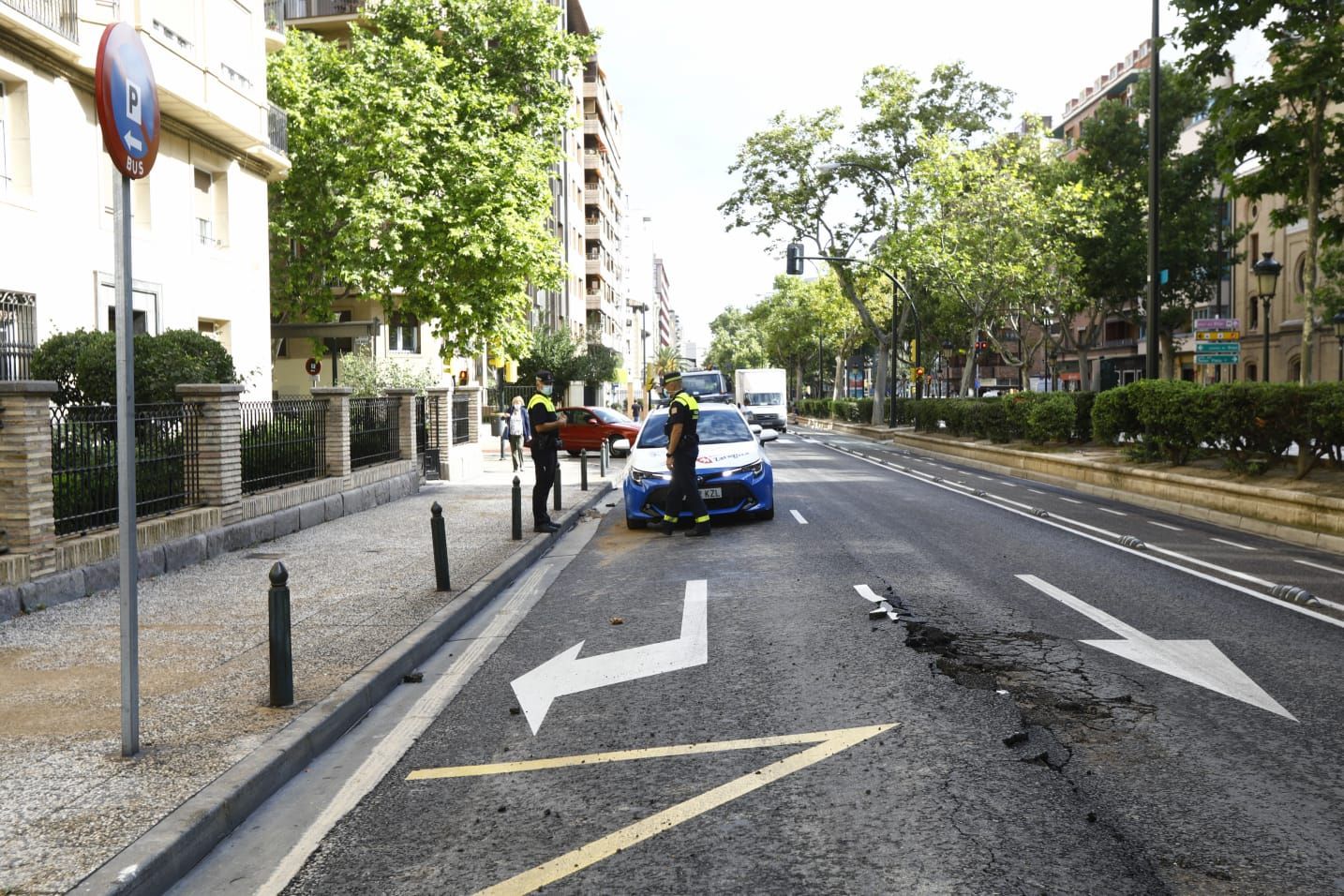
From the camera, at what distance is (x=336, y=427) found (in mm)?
15742

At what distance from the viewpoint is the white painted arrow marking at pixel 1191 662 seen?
18.5ft

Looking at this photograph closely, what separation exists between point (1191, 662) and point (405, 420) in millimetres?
15293

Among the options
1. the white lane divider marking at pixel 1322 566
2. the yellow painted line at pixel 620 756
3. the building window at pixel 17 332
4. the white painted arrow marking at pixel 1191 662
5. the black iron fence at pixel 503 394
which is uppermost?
the building window at pixel 17 332

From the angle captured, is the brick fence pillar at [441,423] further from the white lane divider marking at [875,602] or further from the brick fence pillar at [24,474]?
the white lane divider marking at [875,602]

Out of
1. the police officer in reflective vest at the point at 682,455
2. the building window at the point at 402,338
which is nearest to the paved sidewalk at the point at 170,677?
the police officer in reflective vest at the point at 682,455

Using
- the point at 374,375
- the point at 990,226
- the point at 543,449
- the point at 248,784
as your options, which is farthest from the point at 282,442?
the point at 990,226

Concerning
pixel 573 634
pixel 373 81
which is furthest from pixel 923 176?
pixel 573 634

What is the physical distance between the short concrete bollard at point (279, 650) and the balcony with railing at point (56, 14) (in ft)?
46.5

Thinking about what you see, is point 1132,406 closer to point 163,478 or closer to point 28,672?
point 163,478

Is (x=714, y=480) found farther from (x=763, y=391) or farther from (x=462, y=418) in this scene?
(x=763, y=391)

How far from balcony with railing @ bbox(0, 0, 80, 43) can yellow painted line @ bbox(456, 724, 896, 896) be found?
1622 cm

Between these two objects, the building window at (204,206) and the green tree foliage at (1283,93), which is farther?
the building window at (204,206)

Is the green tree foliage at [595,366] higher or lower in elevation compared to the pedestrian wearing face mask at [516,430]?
higher

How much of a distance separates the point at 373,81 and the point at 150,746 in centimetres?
2682
